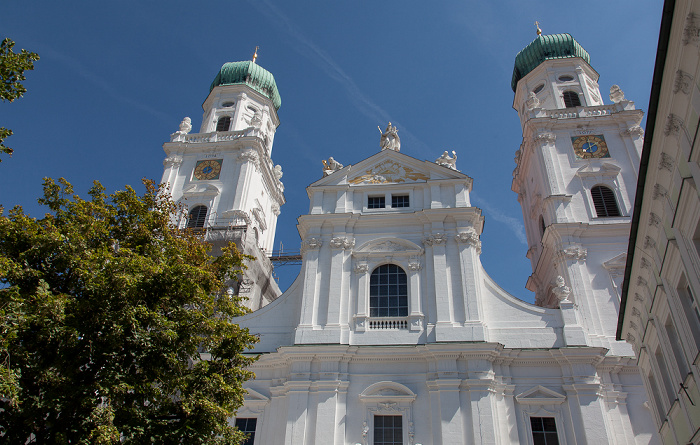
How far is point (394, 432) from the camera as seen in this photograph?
17.4 meters

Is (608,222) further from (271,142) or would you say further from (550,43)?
(271,142)

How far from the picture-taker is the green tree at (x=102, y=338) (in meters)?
9.83

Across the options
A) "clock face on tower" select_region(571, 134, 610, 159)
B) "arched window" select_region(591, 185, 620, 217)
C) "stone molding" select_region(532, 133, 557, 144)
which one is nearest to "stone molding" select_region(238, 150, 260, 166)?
"stone molding" select_region(532, 133, 557, 144)

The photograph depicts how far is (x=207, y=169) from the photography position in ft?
101

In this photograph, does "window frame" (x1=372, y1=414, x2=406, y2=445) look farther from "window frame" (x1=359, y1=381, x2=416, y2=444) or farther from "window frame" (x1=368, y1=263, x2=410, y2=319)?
"window frame" (x1=368, y1=263, x2=410, y2=319)

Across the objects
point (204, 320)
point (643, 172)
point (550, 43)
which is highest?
point (550, 43)

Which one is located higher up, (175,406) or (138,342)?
(138,342)

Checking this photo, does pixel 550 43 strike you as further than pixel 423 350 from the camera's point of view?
Yes

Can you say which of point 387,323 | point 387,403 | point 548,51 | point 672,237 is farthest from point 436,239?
point 548,51

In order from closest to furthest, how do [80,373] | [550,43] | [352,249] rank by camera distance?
[80,373], [352,249], [550,43]

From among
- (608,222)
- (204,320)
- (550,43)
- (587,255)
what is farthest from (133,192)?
(550,43)

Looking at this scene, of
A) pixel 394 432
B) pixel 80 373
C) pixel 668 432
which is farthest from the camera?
pixel 394 432

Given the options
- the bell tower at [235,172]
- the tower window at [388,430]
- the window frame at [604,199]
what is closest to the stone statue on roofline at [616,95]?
the window frame at [604,199]

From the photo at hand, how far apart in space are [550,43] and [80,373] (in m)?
32.9
